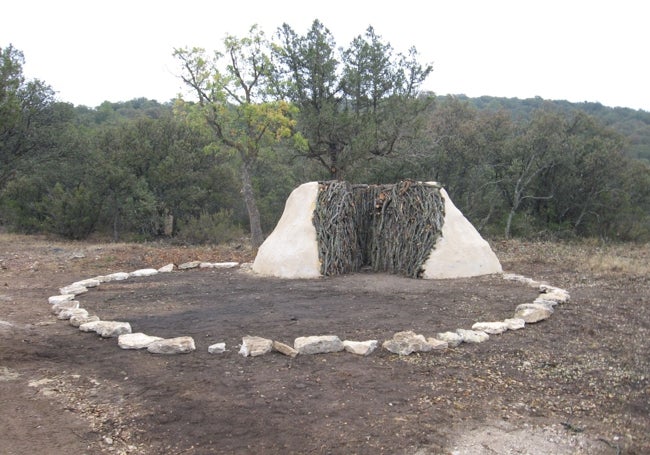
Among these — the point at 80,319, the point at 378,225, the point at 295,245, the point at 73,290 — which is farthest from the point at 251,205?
the point at 80,319

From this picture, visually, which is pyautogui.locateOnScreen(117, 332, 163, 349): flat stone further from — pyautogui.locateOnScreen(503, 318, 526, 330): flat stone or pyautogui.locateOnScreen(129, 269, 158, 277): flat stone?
pyautogui.locateOnScreen(129, 269, 158, 277): flat stone

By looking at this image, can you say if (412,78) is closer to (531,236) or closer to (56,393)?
(531,236)

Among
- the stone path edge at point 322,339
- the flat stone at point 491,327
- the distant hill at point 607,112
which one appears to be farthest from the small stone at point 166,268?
the distant hill at point 607,112

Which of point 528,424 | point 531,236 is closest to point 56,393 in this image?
point 528,424

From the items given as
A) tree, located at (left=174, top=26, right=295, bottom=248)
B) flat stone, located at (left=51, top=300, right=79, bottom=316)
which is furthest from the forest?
flat stone, located at (left=51, top=300, right=79, bottom=316)

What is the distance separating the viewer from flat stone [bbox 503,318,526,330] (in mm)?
5403

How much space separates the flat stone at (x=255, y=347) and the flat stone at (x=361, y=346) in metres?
0.74

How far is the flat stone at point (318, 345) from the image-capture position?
465cm

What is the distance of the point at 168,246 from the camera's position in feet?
47.5

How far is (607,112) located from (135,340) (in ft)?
119

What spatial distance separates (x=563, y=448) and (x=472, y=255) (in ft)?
18.3

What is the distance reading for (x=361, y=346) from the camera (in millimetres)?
4656

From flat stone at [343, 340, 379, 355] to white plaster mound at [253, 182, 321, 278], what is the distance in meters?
3.80

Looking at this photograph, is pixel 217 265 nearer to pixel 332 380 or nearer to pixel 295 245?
pixel 295 245
